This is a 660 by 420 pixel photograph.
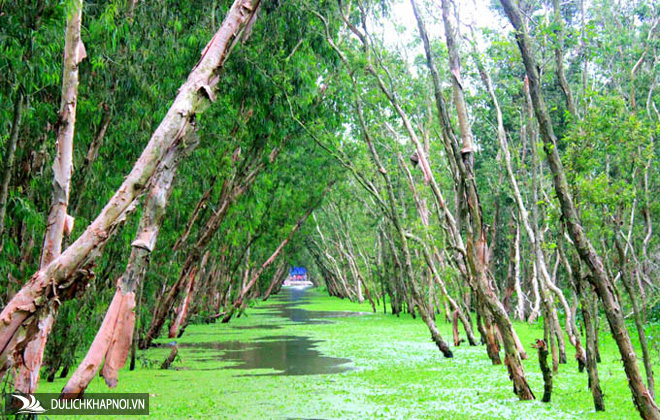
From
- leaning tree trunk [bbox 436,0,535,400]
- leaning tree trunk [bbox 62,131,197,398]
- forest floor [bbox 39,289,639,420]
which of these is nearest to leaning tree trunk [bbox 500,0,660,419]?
forest floor [bbox 39,289,639,420]

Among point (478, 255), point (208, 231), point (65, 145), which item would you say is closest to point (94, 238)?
point (65, 145)

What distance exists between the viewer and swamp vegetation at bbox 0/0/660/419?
443cm

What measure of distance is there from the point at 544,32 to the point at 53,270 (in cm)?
653

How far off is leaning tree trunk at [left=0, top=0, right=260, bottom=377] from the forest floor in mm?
5329

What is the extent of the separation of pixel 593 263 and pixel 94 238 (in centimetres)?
476

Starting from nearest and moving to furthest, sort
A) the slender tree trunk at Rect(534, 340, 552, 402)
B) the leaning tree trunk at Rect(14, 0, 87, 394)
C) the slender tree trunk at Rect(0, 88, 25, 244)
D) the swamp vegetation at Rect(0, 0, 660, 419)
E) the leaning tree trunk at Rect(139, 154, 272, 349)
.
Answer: the swamp vegetation at Rect(0, 0, 660, 419) → the leaning tree trunk at Rect(14, 0, 87, 394) → the slender tree trunk at Rect(0, 88, 25, 244) → the slender tree trunk at Rect(534, 340, 552, 402) → the leaning tree trunk at Rect(139, 154, 272, 349)

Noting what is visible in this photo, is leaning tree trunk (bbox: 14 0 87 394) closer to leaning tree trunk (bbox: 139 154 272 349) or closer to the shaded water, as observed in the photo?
the shaded water

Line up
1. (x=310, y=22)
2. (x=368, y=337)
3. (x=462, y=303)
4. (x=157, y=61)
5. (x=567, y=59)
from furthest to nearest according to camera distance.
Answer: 1. (x=567, y=59)
2. (x=368, y=337)
3. (x=462, y=303)
4. (x=310, y=22)
5. (x=157, y=61)

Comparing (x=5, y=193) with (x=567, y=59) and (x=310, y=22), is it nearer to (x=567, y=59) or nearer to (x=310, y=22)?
(x=310, y=22)

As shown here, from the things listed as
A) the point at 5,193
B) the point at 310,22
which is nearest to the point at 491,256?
the point at 310,22

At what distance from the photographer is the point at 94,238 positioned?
3.44 meters

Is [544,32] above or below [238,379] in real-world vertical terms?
above

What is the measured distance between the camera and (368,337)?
67.6 feet

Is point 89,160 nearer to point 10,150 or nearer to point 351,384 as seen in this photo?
point 10,150
